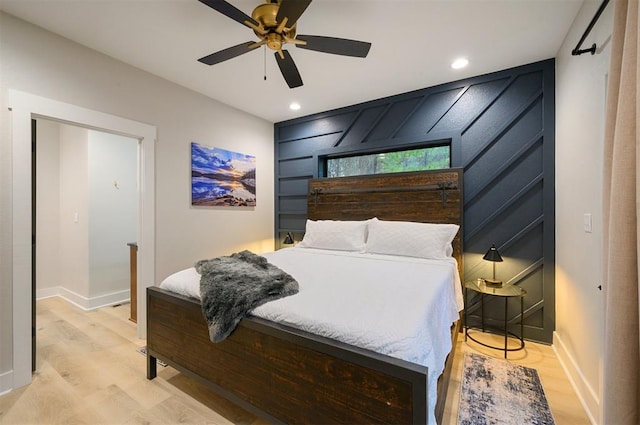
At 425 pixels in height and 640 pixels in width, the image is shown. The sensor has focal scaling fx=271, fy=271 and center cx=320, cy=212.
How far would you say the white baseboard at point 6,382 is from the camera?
1858mm

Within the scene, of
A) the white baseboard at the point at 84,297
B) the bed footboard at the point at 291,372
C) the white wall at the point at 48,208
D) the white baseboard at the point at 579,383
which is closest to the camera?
the bed footboard at the point at 291,372

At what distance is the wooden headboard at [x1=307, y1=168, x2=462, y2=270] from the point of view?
291cm

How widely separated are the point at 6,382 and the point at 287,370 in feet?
6.97

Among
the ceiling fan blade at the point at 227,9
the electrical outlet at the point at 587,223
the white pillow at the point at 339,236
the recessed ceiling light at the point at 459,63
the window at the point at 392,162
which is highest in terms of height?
the recessed ceiling light at the point at 459,63

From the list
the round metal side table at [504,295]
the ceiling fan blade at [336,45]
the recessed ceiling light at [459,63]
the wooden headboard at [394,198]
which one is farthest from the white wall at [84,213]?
the round metal side table at [504,295]

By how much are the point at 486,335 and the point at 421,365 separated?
2211 millimetres

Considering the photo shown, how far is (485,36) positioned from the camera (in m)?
2.18

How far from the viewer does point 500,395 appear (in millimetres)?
1822

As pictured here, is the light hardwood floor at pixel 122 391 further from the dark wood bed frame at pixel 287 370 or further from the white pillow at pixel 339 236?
the white pillow at pixel 339 236

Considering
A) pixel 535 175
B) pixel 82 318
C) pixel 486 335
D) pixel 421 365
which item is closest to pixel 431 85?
pixel 535 175

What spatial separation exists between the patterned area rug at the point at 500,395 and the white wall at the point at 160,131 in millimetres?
2910

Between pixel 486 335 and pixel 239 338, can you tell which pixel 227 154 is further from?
pixel 486 335

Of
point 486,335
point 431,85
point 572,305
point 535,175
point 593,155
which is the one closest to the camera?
point 593,155

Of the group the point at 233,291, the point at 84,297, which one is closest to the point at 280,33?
the point at 233,291
